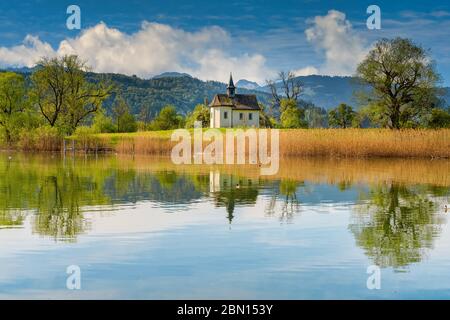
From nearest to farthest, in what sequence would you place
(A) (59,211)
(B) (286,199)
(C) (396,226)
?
(C) (396,226) < (A) (59,211) < (B) (286,199)

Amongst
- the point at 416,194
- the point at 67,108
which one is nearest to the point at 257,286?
the point at 416,194

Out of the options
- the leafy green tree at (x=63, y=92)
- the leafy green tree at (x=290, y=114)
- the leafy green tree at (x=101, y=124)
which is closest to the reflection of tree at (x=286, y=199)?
the leafy green tree at (x=63, y=92)

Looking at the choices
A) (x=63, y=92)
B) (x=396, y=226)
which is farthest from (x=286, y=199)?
(x=63, y=92)

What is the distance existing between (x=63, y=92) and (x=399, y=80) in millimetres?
35675

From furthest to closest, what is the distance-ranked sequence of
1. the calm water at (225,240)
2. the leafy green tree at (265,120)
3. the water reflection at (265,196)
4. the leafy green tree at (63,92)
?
the leafy green tree at (265,120) → the leafy green tree at (63,92) → the water reflection at (265,196) → the calm water at (225,240)

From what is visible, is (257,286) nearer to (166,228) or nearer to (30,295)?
(30,295)

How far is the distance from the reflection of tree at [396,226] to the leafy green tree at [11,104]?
4903cm

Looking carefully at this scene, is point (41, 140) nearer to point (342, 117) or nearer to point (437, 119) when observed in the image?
point (437, 119)

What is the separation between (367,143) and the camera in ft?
125

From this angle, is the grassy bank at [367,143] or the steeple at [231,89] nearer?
the grassy bank at [367,143]

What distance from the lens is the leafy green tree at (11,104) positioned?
60.1 meters

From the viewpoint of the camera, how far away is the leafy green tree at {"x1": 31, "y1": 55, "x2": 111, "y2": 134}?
64.1 meters

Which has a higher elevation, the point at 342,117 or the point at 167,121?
the point at 342,117

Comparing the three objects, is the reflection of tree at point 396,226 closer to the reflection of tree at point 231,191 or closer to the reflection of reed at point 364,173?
the reflection of tree at point 231,191
